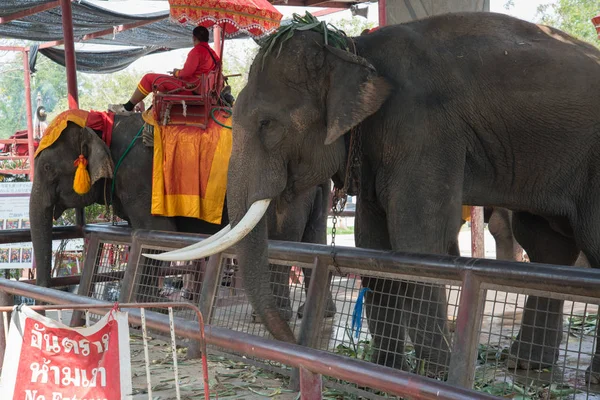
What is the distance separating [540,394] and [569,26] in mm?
25550

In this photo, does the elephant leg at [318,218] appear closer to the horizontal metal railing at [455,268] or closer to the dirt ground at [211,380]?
the dirt ground at [211,380]

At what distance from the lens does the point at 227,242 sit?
361 cm

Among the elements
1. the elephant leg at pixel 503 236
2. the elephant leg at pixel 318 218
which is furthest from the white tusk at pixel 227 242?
the elephant leg at pixel 503 236

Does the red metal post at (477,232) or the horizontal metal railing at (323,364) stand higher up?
the red metal post at (477,232)

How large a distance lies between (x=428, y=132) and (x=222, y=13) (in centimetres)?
447

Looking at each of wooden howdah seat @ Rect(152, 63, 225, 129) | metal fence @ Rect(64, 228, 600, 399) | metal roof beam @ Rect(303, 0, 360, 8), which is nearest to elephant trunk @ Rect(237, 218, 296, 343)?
metal fence @ Rect(64, 228, 600, 399)

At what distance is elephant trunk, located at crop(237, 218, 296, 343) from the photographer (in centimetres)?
365

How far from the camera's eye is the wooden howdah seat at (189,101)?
281 inches

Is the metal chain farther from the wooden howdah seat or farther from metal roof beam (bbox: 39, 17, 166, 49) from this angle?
metal roof beam (bbox: 39, 17, 166, 49)

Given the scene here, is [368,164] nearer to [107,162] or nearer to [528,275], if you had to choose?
[528,275]

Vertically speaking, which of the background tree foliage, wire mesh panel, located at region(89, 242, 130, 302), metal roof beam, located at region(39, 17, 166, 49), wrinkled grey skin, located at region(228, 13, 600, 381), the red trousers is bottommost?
wire mesh panel, located at region(89, 242, 130, 302)

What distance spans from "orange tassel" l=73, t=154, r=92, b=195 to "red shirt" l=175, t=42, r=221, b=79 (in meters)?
1.20

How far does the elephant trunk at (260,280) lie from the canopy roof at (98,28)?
646 cm

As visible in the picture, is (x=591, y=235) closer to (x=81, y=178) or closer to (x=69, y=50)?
(x=81, y=178)
